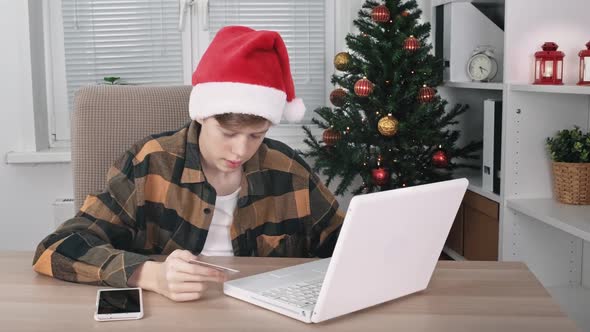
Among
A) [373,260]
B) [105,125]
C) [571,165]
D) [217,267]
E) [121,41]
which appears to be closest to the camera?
[373,260]

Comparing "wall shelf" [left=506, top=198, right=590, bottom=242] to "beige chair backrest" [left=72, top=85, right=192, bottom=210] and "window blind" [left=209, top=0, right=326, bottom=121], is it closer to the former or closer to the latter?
"beige chair backrest" [left=72, top=85, right=192, bottom=210]

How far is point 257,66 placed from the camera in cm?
137

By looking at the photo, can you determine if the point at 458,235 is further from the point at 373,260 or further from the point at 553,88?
the point at 373,260

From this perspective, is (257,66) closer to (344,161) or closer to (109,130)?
(109,130)

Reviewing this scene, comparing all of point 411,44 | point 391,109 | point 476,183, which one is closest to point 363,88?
point 391,109

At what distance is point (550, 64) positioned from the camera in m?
2.18

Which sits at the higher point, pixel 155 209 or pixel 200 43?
pixel 200 43

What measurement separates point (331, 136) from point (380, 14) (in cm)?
46

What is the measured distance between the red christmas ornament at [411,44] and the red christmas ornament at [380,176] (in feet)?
1.39

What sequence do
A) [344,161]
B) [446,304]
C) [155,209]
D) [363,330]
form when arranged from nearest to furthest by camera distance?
[363,330]
[446,304]
[155,209]
[344,161]

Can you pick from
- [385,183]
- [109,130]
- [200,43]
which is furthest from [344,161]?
[109,130]

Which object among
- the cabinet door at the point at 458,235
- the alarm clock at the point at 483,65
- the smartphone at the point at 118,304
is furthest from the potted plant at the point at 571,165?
the smartphone at the point at 118,304

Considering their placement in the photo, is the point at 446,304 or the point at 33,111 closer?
the point at 446,304

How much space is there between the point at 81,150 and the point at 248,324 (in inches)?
32.0
